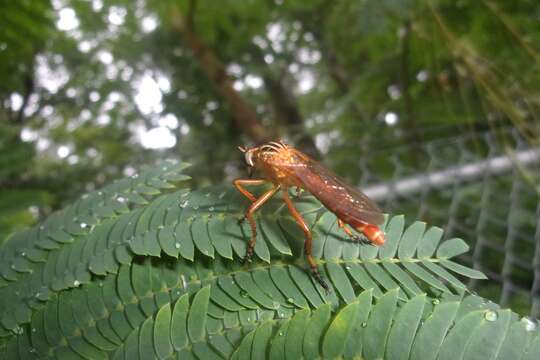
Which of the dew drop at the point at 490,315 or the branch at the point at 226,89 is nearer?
the dew drop at the point at 490,315

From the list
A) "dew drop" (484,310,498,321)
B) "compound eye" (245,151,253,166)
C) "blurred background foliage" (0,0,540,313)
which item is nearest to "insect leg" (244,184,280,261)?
"compound eye" (245,151,253,166)

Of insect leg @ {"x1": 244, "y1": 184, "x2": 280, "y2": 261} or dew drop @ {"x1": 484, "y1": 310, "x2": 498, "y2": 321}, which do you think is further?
insect leg @ {"x1": 244, "y1": 184, "x2": 280, "y2": 261}

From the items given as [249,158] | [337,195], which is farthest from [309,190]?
[249,158]

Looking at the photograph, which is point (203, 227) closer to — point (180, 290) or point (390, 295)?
point (180, 290)

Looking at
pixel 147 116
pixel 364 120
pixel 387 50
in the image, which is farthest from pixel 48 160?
pixel 387 50

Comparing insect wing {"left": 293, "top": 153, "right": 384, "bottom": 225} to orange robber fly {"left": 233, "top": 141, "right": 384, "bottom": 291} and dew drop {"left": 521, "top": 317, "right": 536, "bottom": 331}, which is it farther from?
dew drop {"left": 521, "top": 317, "right": 536, "bottom": 331}

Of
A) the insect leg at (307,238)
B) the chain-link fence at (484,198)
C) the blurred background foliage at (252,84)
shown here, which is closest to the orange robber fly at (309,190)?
the insect leg at (307,238)

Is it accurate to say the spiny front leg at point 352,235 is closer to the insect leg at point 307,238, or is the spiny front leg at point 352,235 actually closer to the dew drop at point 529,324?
the insect leg at point 307,238

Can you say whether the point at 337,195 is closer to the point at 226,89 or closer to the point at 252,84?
the point at 226,89
